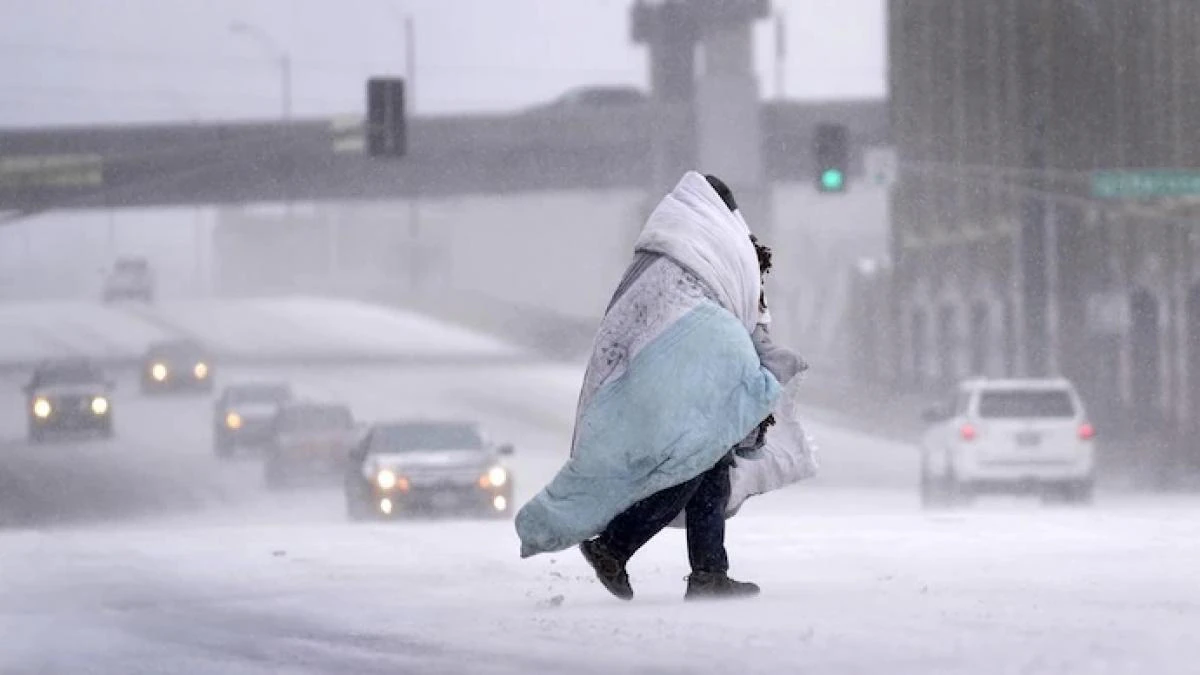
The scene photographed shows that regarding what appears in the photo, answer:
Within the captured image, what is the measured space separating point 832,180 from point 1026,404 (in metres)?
10.7

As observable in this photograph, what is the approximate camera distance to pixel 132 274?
101688 millimetres

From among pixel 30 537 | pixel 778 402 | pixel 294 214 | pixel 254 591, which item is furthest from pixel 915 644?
pixel 294 214

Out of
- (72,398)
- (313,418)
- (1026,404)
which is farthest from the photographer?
(72,398)

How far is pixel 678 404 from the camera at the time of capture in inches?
333

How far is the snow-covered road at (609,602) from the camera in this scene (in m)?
6.94

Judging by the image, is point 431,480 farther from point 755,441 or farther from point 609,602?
point 755,441

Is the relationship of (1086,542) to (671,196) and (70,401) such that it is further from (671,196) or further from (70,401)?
(70,401)

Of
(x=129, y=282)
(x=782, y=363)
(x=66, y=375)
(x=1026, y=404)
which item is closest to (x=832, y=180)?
(x=1026, y=404)

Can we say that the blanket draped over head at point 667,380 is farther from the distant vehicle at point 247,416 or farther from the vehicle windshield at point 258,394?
the vehicle windshield at point 258,394

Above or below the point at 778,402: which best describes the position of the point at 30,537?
below

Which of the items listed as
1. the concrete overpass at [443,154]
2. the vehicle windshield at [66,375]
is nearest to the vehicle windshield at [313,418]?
the vehicle windshield at [66,375]

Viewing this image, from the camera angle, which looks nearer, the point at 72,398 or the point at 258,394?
the point at 258,394

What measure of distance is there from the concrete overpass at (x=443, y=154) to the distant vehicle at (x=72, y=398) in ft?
65.8

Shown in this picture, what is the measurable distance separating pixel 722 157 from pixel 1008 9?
1176 centimetres
